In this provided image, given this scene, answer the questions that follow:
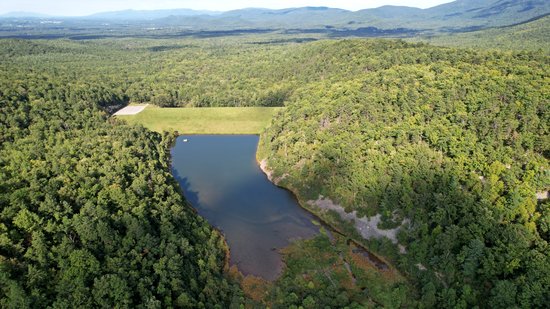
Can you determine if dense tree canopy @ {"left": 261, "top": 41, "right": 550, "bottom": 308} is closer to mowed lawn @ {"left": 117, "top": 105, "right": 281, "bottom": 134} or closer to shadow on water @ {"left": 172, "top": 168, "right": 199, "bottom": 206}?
shadow on water @ {"left": 172, "top": 168, "right": 199, "bottom": 206}

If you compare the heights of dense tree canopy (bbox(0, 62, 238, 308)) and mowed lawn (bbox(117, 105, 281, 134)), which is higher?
dense tree canopy (bbox(0, 62, 238, 308))

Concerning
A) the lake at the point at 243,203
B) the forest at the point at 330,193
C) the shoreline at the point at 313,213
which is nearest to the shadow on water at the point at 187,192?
the lake at the point at 243,203

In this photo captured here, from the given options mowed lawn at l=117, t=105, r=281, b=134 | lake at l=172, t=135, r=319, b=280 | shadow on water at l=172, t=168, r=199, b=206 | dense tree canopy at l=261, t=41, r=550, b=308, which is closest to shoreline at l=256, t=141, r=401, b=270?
lake at l=172, t=135, r=319, b=280

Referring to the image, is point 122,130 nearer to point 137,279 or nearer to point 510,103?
point 137,279

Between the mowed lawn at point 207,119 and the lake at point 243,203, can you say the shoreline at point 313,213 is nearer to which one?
the lake at point 243,203

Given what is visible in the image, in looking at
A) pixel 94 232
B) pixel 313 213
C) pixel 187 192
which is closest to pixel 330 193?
pixel 313 213
